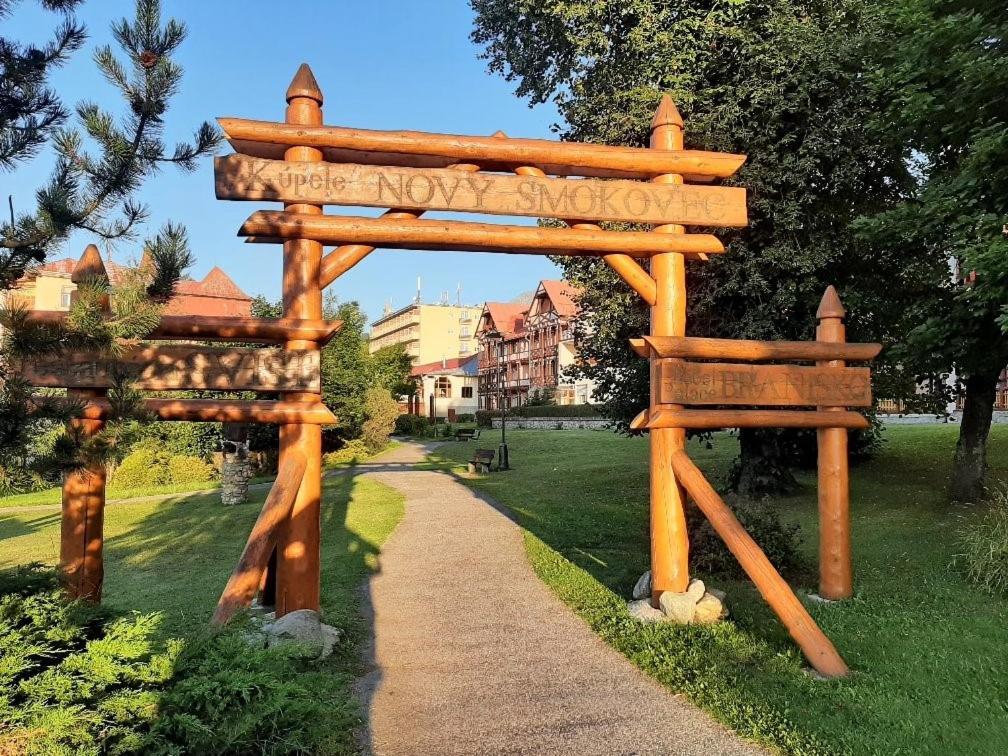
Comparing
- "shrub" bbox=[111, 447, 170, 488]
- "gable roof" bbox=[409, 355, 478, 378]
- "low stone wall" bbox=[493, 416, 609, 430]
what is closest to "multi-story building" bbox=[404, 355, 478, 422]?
"gable roof" bbox=[409, 355, 478, 378]

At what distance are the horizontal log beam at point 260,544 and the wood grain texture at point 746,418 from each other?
128 inches

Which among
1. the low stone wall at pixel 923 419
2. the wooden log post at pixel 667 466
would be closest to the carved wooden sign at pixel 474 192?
the wooden log post at pixel 667 466

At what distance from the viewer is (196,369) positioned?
525 cm

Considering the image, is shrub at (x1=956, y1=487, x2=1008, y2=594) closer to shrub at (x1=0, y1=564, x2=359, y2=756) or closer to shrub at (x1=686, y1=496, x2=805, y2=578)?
shrub at (x1=686, y1=496, x2=805, y2=578)

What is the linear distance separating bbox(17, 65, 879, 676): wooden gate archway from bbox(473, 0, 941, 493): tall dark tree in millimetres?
5101

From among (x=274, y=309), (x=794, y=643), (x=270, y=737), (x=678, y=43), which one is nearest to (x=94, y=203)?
(x=270, y=737)

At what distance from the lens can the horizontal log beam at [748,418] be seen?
20.1 ft

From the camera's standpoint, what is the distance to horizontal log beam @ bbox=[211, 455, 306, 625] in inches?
192

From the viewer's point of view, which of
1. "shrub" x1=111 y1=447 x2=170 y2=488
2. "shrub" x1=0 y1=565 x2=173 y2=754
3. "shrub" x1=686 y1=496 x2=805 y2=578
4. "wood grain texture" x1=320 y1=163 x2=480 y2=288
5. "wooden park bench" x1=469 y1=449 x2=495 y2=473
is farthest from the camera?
"shrub" x1=111 y1=447 x2=170 y2=488

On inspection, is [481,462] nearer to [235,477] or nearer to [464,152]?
[235,477]

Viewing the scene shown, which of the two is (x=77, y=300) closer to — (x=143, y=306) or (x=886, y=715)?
(x=143, y=306)

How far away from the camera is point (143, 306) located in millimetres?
3305

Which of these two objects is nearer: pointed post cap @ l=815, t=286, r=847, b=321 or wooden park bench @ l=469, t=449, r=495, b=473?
pointed post cap @ l=815, t=286, r=847, b=321

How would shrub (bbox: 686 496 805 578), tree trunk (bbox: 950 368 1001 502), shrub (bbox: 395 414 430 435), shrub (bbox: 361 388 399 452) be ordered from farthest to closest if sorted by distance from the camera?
shrub (bbox: 395 414 430 435), shrub (bbox: 361 388 399 452), tree trunk (bbox: 950 368 1001 502), shrub (bbox: 686 496 805 578)
